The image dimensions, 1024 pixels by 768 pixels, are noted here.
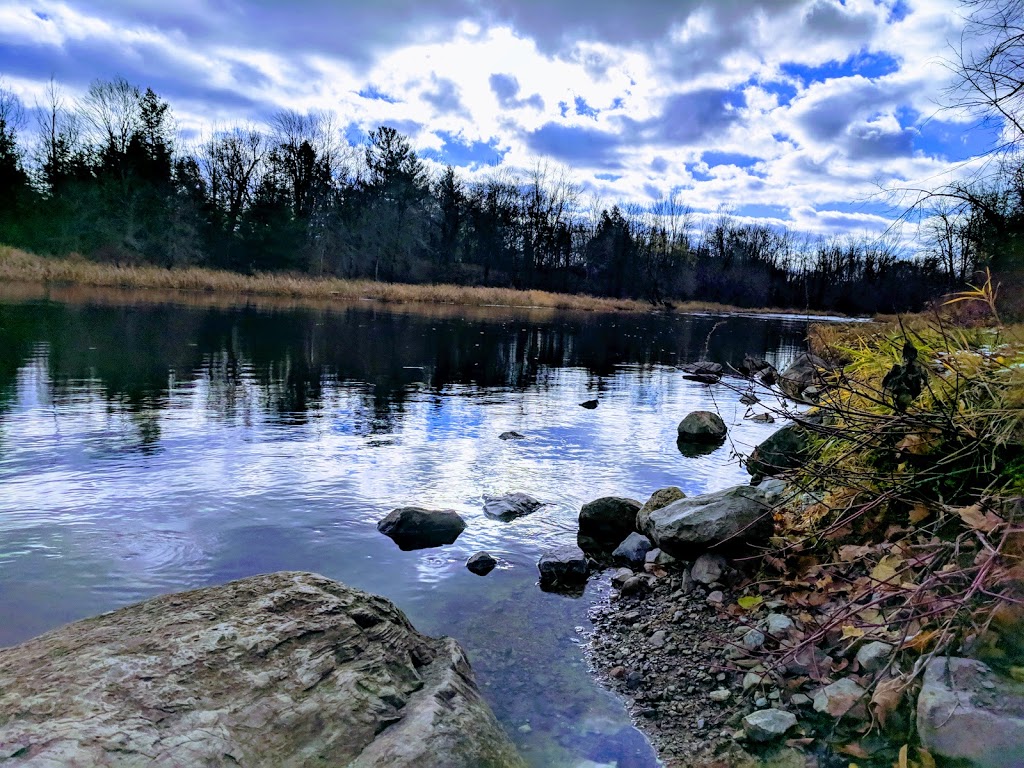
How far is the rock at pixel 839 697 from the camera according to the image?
3.01 metres

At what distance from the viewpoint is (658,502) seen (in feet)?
21.0

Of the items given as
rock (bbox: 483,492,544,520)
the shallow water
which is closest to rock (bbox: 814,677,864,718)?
the shallow water

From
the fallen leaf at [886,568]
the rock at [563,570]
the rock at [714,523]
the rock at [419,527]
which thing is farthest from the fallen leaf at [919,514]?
the rock at [419,527]

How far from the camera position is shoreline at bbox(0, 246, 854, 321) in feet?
132

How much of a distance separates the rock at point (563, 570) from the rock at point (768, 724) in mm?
2383

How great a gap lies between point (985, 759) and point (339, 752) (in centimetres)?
259

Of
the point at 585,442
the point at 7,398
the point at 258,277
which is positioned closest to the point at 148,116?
the point at 258,277

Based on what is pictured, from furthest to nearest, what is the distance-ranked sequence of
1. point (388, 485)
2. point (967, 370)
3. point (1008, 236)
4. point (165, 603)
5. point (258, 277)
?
point (258, 277) < point (1008, 236) < point (388, 485) < point (967, 370) < point (165, 603)

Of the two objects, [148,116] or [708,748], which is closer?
[708,748]

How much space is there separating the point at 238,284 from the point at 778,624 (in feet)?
157

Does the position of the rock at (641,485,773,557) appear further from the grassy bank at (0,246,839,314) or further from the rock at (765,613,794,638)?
the grassy bank at (0,246,839,314)

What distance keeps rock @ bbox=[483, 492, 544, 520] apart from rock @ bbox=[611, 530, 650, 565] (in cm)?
136

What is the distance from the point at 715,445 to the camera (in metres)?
11.0

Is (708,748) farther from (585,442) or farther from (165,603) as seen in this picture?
(585,442)
